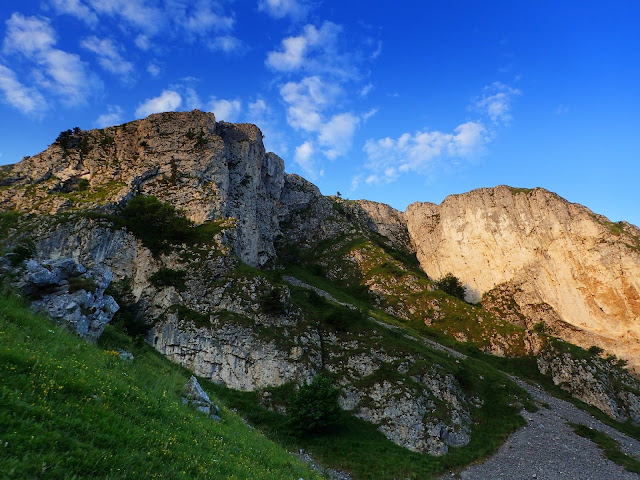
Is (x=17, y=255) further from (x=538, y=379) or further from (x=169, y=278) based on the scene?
(x=538, y=379)

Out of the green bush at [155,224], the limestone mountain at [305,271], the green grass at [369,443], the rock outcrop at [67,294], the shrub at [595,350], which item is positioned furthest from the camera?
the shrub at [595,350]

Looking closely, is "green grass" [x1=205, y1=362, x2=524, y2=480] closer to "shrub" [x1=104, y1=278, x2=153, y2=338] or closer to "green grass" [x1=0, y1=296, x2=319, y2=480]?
"shrub" [x1=104, y1=278, x2=153, y2=338]

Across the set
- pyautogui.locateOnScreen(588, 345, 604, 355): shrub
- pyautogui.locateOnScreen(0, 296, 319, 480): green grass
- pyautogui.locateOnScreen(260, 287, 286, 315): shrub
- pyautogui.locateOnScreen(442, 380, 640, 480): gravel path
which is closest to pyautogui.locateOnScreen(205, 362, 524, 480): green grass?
pyautogui.locateOnScreen(442, 380, 640, 480): gravel path

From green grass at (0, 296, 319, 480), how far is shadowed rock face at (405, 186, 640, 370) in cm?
10341

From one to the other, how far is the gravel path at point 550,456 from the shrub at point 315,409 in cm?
1234

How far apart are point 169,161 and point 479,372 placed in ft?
281

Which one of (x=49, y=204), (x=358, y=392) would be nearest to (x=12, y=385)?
(x=358, y=392)

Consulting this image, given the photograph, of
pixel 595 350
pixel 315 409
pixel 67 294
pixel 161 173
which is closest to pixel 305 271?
pixel 161 173

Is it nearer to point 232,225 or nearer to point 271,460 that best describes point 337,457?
point 271,460

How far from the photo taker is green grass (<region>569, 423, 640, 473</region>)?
35688 millimetres

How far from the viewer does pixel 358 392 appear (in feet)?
143

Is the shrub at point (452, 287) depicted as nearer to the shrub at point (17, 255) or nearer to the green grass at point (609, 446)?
the green grass at point (609, 446)

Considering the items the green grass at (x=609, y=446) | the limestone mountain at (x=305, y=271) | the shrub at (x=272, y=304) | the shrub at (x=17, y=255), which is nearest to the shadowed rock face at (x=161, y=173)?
the limestone mountain at (x=305, y=271)

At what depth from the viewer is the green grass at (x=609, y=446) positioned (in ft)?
117
